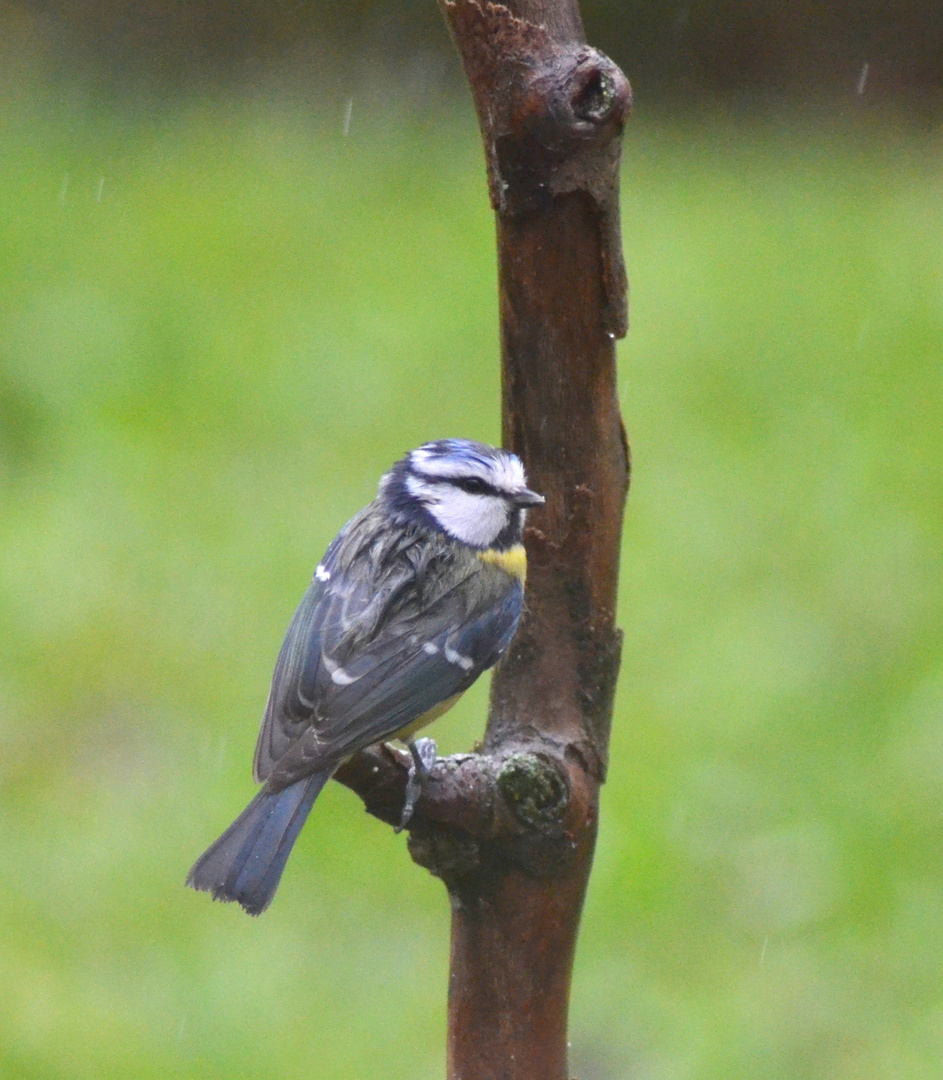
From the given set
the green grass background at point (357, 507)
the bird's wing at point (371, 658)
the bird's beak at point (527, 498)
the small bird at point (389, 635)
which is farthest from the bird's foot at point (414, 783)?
the green grass background at point (357, 507)

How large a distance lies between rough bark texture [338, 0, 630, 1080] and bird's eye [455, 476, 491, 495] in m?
0.10

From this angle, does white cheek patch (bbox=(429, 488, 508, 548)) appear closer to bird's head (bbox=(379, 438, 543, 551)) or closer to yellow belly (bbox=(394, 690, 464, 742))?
bird's head (bbox=(379, 438, 543, 551))

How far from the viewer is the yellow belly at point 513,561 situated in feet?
8.07

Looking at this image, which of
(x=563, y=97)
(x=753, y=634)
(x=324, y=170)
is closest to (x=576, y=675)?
(x=563, y=97)

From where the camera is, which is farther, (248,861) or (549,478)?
(549,478)

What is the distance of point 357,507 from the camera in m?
5.11

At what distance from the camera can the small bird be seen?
7.05ft

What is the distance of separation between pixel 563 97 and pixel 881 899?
247 centimetres

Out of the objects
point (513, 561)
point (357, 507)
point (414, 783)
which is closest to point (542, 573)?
point (513, 561)

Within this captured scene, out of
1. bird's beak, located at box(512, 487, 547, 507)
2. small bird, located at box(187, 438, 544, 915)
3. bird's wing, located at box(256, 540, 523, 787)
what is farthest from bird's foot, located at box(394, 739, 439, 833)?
bird's beak, located at box(512, 487, 547, 507)

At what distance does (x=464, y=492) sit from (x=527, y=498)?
313 millimetres

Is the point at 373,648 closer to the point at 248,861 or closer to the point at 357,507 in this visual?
the point at 248,861

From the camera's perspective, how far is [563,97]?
1.90 m

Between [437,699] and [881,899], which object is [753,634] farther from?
[437,699]
